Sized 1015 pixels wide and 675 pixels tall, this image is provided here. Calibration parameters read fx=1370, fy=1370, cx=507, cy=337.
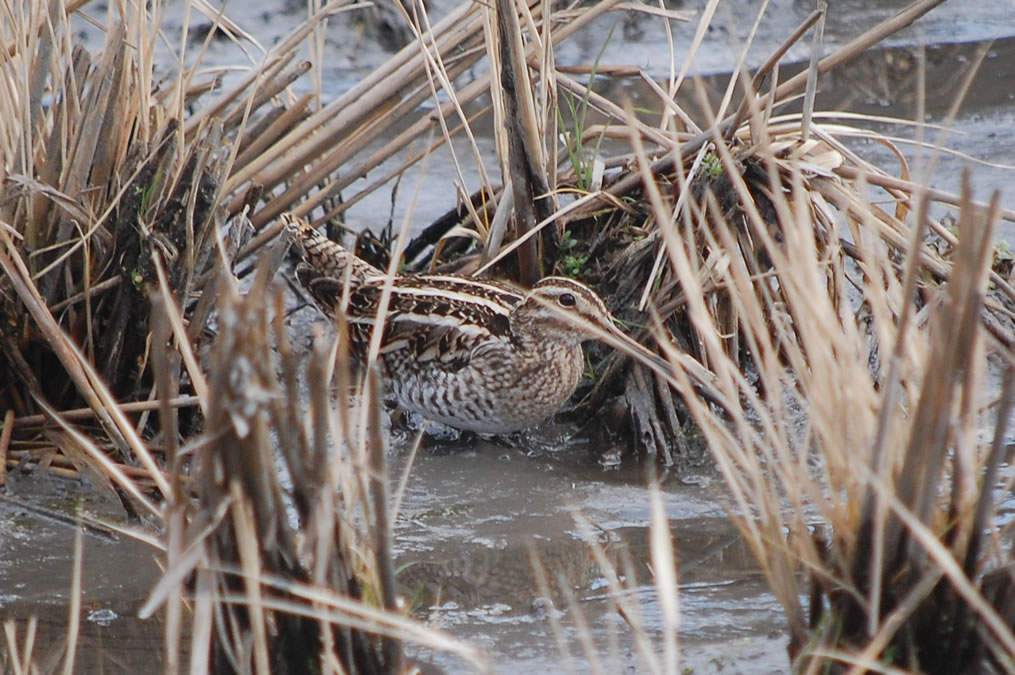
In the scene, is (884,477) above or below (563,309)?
below

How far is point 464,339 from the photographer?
4.58 meters

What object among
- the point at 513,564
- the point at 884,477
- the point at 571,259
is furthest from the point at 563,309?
the point at 884,477

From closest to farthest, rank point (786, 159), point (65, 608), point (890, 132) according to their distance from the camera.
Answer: point (65, 608) → point (786, 159) → point (890, 132)

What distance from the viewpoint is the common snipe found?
439 centimetres

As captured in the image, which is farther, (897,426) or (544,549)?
(544,549)

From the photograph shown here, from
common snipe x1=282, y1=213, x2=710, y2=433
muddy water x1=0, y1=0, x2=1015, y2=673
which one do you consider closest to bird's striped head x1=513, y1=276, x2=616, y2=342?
common snipe x1=282, y1=213, x2=710, y2=433

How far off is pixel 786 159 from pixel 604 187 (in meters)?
0.70

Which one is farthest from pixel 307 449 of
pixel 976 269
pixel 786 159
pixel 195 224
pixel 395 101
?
pixel 395 101

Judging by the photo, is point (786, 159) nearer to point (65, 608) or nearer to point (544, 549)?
point (544, 549)

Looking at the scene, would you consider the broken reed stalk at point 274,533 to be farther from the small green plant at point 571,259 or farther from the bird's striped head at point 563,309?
the small green plant at point 571,259

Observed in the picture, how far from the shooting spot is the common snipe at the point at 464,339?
439cm

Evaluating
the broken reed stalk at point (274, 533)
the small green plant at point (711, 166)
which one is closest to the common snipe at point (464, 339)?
the small green plant at point (711, 166)

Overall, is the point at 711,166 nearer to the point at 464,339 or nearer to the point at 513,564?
the point at 464,339

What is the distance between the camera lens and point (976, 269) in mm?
2182
